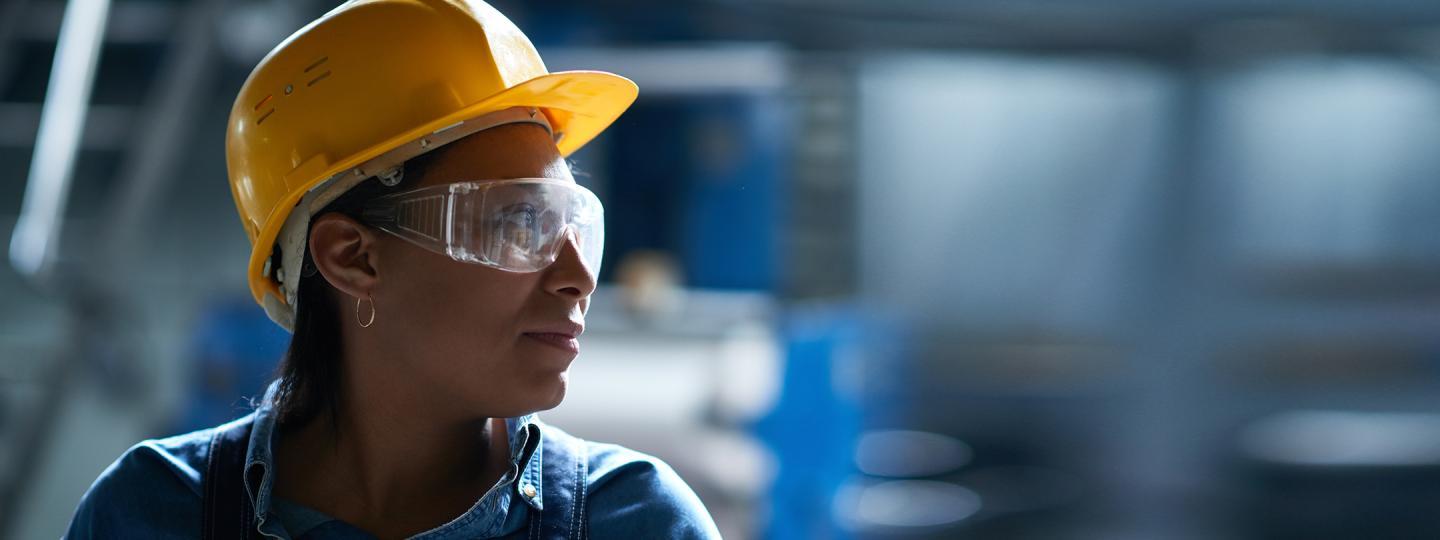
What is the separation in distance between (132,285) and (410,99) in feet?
13.1

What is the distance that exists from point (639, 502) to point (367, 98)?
462 mm

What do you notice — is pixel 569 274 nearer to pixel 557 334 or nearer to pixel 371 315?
pixel 557 334

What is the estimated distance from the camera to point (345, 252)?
1360 mm

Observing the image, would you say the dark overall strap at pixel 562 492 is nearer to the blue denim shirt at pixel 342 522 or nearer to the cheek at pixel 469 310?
the blue denim shirt at pixel 342 522

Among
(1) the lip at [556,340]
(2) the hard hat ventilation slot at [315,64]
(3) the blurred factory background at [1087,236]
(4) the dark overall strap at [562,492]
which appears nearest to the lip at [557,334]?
(1) the lip at [556,340]

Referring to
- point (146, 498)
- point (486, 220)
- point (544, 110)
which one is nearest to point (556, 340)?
point (486, 220)

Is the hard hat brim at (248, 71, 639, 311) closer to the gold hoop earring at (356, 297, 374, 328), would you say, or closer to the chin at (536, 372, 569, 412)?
the gold hoop earring at (356, 297, 374, 328)

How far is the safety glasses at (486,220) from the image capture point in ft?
4.33

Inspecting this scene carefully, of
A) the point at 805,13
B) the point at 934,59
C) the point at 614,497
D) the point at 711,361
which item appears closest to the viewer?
the point at 614,497

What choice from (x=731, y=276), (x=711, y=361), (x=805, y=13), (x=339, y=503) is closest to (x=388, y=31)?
(x=339, y=503)

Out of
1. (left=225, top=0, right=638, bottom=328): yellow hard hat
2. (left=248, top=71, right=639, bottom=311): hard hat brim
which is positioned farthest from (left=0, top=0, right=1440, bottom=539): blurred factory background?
(left=225, top=0, right=638, bottom=328): yellow hard hat

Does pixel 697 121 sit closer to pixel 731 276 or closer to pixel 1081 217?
pixel 731 276

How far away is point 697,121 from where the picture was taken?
481 centimetres

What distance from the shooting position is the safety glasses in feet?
4.33
